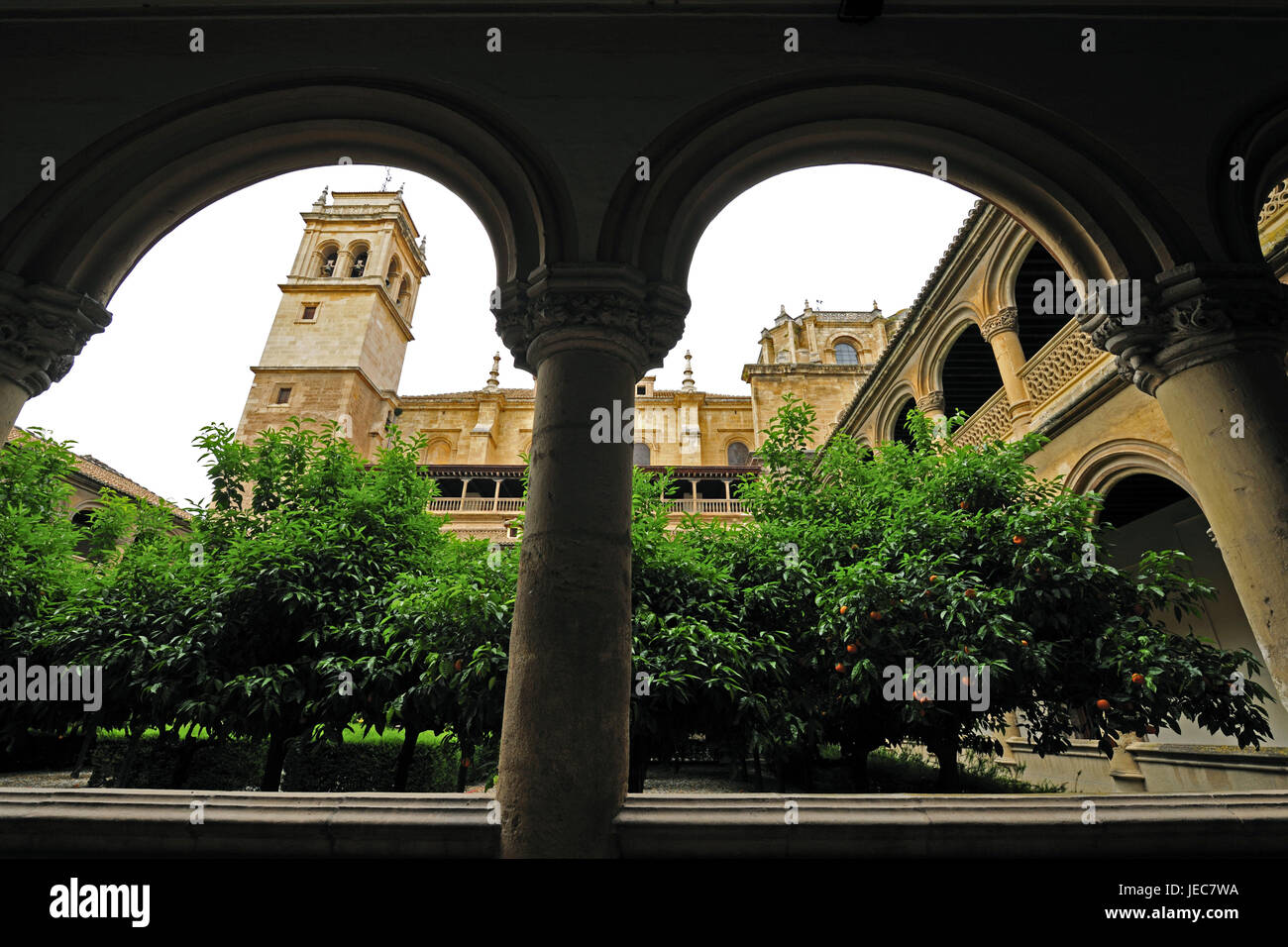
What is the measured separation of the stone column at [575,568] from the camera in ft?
7.29

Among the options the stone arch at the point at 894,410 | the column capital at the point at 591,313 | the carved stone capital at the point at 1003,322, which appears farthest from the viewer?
the stone arch at the point at 894,410

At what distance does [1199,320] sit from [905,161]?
1921 mm

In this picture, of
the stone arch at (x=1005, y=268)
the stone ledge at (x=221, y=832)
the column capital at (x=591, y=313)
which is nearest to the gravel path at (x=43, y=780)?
the stone ledge at (x=221, y=832)

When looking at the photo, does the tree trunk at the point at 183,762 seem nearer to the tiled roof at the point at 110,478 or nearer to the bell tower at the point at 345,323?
the tiled roof at the point at 110,478

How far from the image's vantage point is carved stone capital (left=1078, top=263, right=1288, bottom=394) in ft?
10.2

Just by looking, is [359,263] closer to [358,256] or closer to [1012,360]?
[358,256]

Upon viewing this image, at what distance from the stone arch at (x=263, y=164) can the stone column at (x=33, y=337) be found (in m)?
0.11

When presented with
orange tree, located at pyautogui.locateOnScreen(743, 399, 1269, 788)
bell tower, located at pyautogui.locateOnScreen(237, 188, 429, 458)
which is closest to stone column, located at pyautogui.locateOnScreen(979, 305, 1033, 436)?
orange tree, located at pyautogui.locateOnScreen(743, 399, 1269, 788)

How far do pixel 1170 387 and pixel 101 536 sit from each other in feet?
44.0

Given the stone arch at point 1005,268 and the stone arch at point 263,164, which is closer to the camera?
the stone arch at point 263,164

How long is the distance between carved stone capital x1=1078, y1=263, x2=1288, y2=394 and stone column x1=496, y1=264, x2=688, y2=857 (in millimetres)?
2440

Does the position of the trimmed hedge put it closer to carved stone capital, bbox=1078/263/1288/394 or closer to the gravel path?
the gravel path

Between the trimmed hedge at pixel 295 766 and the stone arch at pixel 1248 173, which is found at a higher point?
the stone arch at pixel 1248 173
